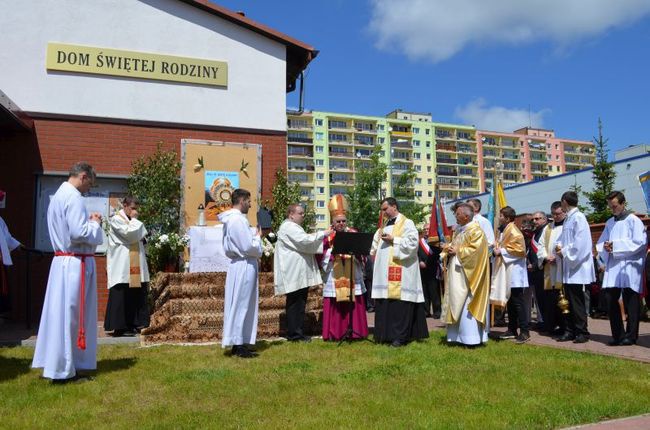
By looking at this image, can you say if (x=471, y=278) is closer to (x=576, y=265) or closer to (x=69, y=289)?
(x=576, y=265)

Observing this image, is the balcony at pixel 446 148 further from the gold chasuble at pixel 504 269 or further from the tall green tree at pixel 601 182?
the gold chasuble at pixel 504 269

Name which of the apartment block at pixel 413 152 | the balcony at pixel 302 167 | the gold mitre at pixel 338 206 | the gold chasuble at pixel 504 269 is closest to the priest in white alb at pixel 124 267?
the gold mitre at pixel 338 206

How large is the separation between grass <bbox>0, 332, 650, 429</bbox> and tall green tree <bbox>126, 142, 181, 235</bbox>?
4.18 metres

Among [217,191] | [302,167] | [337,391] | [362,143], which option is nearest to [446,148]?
[362,143]

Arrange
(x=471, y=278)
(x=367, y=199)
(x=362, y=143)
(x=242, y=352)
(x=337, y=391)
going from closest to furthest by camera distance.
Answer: (x=337, y=391) → (x=242, y=352) → (x=471, y=278) → (x=367, y=199) → (x=362, y=143)

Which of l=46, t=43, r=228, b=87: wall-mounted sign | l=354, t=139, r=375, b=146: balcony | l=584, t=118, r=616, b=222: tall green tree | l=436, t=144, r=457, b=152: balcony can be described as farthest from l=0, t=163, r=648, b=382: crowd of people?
l=436, t=144, r=457, b=152: balcony

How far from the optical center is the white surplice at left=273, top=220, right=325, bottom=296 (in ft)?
28.3

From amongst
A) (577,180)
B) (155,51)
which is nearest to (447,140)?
(577,180)

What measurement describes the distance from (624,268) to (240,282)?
5139 millimetres

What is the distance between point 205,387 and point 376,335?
3.39m

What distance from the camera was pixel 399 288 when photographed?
839 centimetres

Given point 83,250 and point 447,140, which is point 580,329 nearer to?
point 83,250

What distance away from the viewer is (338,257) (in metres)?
9.08

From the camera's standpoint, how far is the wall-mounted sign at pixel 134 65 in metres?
11.4
